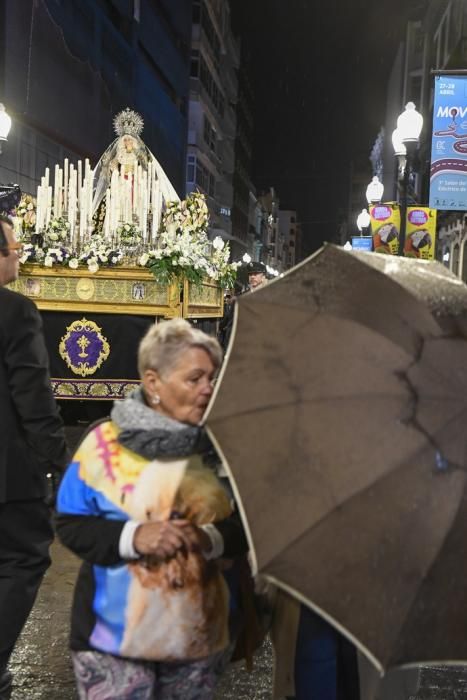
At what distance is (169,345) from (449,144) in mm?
14953

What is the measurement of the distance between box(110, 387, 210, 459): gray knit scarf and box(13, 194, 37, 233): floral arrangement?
853 cm

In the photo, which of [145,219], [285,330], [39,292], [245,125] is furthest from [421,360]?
[245,125]

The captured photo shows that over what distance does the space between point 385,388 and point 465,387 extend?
0.23 metres

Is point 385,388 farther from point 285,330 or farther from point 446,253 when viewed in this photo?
point 446,253

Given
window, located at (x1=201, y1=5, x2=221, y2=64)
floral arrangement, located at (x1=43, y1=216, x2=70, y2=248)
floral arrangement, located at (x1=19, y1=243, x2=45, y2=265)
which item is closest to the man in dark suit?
floral arrangement, located at (x1=19, y1=243, x2=45, y2=265)

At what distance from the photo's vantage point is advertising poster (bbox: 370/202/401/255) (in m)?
21.4

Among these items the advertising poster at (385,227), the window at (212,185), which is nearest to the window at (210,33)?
the window at (212,185)

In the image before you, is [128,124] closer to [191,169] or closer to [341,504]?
[341,504]

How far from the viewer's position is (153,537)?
2.54m

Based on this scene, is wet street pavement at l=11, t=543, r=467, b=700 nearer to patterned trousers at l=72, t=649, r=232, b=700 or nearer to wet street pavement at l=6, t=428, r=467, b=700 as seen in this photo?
wet street pavement at l=6, t=428, r=467, b=700

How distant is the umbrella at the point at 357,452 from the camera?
7.27 ft

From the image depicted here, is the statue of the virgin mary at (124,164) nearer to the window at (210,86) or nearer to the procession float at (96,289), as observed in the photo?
the procession float at (96,289)

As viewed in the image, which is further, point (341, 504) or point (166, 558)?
point (166, 558)

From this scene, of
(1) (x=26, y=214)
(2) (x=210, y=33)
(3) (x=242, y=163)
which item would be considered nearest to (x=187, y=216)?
(1) (x=26, y=214)
